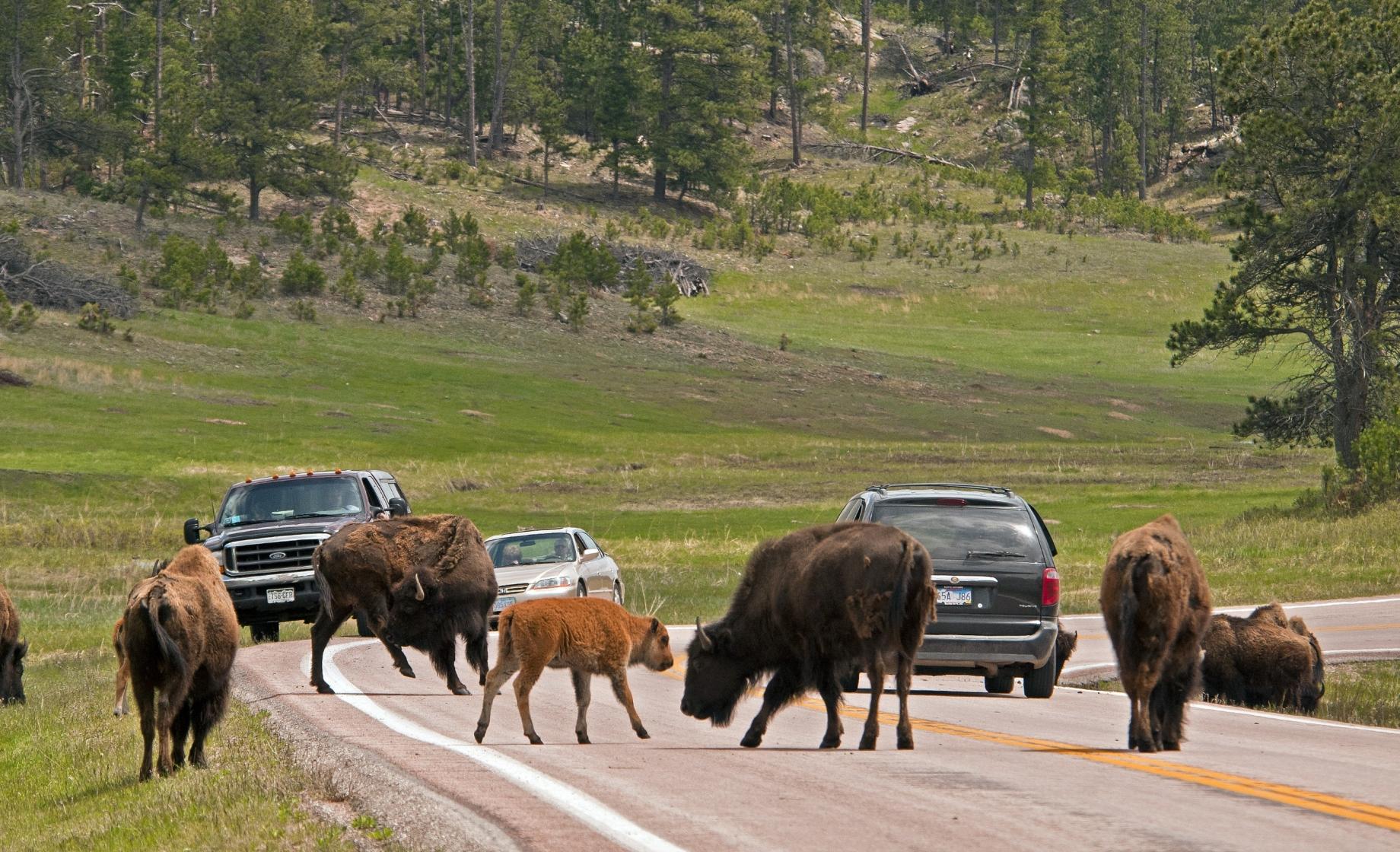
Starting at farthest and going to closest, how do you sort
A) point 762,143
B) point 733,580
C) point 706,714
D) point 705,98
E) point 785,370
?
point 762,143
point 705,98
point 785,370
point 733,580
point 706,714

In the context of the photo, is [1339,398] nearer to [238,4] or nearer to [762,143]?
[238,4]

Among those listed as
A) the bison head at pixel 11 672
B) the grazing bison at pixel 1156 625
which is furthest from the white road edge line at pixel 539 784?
the bison head at pixel 11 672

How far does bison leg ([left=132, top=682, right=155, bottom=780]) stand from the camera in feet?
38.7

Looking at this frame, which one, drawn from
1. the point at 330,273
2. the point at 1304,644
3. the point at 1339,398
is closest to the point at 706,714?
the point at 1304,644

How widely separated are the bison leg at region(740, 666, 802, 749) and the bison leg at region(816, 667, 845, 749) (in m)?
0.35

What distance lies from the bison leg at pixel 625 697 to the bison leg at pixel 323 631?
4741mm

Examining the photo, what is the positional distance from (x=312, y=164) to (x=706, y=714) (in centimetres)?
8236

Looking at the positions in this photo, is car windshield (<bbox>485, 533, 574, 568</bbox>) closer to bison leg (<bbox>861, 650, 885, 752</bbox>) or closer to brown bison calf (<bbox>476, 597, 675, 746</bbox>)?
brown bison calf (<bbox>476, 597, 675, 746</bbox>)

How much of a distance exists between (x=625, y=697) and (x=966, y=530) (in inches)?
200

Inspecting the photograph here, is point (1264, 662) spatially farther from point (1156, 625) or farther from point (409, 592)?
point (409, 592)

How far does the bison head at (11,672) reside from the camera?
19391mm

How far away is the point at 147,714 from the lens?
1186 cm

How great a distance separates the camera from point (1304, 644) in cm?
1800

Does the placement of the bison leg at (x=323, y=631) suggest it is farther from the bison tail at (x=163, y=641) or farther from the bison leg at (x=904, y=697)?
the bison leg at (x=904, y=697)
